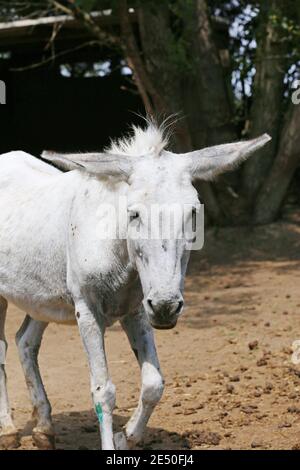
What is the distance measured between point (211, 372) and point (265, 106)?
5638 mm

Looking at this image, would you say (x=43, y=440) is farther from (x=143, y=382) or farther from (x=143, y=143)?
(x=143, y=143)

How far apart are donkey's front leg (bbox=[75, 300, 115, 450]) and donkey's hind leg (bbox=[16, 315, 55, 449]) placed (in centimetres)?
79

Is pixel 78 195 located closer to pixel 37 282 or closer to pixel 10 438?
pixel 37 282

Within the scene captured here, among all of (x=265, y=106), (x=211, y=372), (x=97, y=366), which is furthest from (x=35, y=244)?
(x=265, y=106)

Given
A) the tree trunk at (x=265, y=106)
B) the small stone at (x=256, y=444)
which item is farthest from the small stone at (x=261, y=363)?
the tree trunk at (x=265, y=106)

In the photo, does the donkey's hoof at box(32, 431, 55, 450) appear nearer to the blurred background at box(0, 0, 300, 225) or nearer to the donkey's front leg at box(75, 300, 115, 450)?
the donkey's front leg at box(75, 300, 115, 450)

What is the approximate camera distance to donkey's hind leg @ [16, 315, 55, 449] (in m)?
4.51

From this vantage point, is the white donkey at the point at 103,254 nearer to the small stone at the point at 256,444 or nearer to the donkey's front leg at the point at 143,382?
the donkey's front leg at the point at 143,382

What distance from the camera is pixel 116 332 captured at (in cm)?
740

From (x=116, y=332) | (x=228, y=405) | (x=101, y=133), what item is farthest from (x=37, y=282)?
(x=101, y=133)

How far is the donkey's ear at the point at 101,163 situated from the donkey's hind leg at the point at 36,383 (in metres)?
1.56

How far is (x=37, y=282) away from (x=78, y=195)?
0.57m

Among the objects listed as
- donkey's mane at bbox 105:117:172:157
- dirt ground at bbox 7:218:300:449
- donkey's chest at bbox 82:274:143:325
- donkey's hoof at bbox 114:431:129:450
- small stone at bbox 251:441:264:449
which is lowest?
dirt ground at bbox 7:218:300:449

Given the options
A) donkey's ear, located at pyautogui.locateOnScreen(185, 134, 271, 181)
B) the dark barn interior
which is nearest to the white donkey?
donkey's ear, located at pyautogui.locateOnScreen(185, 134, 271, 181)
